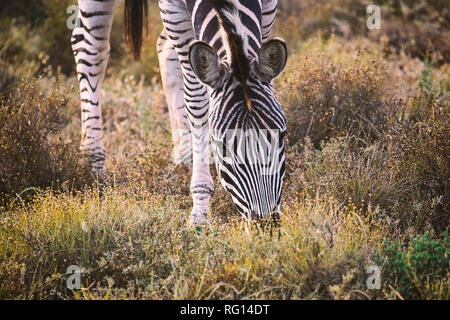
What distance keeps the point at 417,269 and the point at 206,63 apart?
1.98 meters

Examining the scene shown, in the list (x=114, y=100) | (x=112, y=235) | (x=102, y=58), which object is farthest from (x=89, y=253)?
(x=114, y=100)

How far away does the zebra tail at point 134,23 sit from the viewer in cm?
564

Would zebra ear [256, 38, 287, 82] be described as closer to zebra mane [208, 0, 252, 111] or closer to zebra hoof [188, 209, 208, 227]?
zebra mane [208, 0, 252, 111]

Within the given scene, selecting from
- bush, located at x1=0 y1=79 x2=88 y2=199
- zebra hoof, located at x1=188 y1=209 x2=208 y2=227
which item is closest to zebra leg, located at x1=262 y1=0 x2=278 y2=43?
zebra hoof, located at x1=188 y1=209 x2=208 y2=227

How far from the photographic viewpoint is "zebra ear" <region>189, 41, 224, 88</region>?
3.20m

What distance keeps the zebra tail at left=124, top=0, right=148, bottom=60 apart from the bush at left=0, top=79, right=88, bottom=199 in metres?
1.29

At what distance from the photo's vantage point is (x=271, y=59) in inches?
129

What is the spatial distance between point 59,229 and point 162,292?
100 cm

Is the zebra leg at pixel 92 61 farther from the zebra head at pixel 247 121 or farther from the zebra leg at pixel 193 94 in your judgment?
the zebra head at pixel 247 121

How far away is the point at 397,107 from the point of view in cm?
529

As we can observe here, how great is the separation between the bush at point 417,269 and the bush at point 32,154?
9.34ft

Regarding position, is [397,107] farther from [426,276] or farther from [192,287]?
[192,287]

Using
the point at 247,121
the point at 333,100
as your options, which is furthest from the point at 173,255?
the point at 333,100

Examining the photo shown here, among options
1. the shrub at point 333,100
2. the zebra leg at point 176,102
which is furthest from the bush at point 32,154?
the shrub at point 333,100
